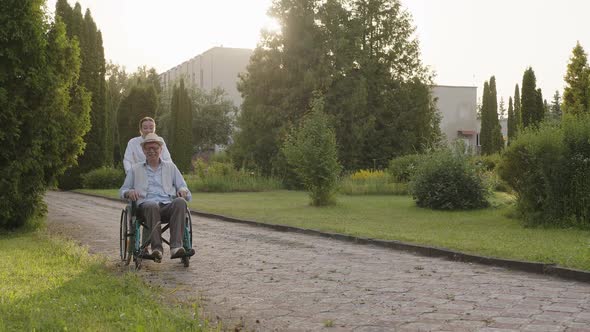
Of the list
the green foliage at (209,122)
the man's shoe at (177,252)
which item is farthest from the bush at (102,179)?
the green foliage at (209,122)

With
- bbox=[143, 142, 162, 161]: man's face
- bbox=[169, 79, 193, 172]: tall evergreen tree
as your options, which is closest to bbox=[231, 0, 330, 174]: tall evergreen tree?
bbox=[169, 79, 193, 172]: tall evergreen tree

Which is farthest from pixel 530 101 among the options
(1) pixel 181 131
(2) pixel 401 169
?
(1) pixel 181 131

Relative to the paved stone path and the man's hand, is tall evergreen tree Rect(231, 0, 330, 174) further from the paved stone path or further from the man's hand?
the man's hand

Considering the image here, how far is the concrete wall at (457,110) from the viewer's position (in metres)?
76.8

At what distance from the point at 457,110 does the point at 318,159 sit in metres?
60.6

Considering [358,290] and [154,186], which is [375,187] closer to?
[154,186]

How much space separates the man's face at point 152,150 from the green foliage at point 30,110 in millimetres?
5031

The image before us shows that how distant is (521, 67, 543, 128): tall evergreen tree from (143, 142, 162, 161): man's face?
3690cm

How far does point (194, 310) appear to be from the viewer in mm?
5754

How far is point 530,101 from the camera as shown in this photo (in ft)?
139

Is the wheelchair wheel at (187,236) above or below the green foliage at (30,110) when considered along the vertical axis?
below

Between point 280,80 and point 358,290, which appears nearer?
point 358,290

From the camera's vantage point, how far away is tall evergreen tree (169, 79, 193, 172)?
47.0 metres

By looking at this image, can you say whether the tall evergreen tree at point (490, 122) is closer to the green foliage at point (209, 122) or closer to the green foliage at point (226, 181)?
the green foliage at point (209, 122)
